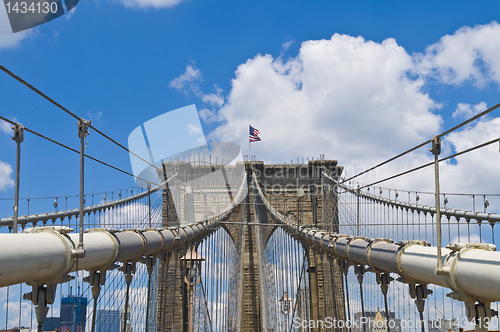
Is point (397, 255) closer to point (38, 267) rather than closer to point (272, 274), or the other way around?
point (38, 267)

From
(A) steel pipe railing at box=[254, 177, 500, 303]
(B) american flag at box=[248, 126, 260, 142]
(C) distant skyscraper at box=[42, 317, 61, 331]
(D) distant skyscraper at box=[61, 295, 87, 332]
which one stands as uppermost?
(B) american flag at box=[248, 126, 260, 142]

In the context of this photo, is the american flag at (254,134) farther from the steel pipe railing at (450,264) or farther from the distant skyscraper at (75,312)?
the steel pipe railing at (450,264)

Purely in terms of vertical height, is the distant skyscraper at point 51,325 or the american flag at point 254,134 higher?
the american flag at point 254,134

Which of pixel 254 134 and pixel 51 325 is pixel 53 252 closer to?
pixel 51 325

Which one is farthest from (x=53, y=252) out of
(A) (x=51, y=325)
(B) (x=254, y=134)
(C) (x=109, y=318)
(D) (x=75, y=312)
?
(B) (x=254, y=134)

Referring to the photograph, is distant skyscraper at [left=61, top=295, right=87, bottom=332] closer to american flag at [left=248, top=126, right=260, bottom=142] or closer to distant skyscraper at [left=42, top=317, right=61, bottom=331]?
distant skyscraper at [left=42, top=317, right=61, bottom=331]

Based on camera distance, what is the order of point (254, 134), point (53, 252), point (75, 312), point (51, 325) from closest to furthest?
point (53, 252)
point (51, 325)
point (75, 312)
point (254, 134)

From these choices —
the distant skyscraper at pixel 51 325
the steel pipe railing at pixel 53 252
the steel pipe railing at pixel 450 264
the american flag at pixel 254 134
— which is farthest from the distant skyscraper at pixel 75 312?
the american flag at pixel 254 134

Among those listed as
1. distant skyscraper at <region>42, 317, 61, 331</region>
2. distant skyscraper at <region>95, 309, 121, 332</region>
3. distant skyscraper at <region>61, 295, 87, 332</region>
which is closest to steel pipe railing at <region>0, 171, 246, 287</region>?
distant skyscraper at <region>61, 295, 87, 332</region>

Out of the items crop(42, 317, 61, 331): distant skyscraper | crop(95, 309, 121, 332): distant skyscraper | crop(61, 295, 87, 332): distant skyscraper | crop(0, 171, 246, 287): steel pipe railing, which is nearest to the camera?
crop(0, 171, 246, 287): steel pipe railing

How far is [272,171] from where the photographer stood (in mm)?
24516

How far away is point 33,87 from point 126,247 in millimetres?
1733

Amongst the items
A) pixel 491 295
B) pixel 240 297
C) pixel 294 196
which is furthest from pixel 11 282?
pixel 294 196

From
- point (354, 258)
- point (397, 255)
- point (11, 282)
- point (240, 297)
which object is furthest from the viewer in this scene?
point (240, 297)
